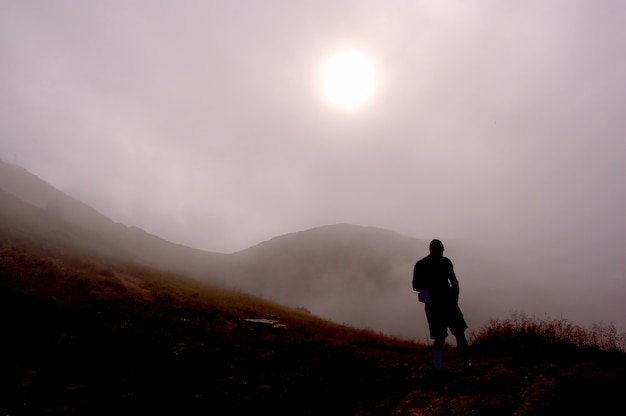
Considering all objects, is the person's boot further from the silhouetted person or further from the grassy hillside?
the grassy hillside

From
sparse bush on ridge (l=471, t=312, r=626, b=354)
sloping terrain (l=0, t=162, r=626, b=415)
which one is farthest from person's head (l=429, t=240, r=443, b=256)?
sparse bush on ridge (l=471, t=312, r=626, b=354)

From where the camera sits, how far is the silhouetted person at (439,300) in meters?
7.53

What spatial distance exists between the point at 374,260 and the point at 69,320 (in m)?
121

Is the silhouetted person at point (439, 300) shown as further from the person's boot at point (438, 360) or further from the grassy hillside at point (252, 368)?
the grassy hillside at point (252, 368)

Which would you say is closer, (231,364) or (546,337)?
(546,337)

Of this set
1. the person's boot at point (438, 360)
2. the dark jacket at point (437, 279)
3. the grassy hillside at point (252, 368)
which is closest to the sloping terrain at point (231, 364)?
the grassy hillside at point (252, 368)

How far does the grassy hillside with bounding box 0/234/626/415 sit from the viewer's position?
6.01m

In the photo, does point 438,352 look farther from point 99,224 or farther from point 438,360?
point 99,224

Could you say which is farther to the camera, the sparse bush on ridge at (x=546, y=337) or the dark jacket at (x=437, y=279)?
the sparse bush on ridge at (x=546, y=337)

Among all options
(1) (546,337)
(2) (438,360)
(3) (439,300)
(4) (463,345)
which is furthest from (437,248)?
(1) (546,337)

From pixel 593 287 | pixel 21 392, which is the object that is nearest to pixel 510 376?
pixel 21 392

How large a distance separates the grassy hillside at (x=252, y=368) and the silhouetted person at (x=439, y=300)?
2.07 feet

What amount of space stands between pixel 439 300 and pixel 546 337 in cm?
380

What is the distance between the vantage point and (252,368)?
919 cm
